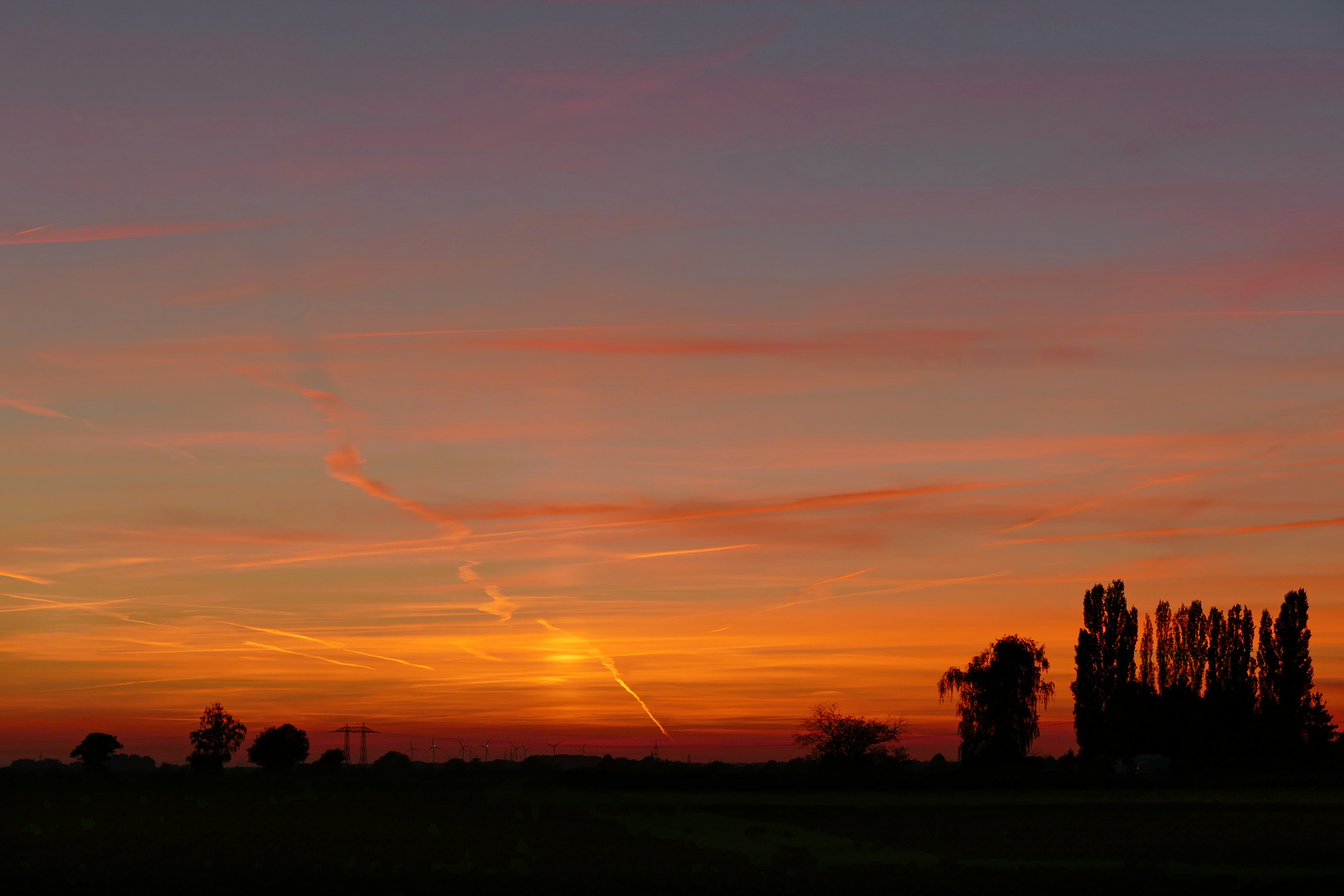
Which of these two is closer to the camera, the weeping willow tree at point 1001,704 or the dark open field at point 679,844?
the dark open field at point 679,844

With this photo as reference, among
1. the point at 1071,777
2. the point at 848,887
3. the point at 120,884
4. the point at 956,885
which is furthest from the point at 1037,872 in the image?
the point at 1071,777

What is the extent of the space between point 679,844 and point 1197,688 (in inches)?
3923

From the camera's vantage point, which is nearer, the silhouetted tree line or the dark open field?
the dark open field

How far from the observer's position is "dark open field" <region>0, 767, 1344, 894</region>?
44.5m

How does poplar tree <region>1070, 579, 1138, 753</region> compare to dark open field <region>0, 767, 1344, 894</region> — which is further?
Answer: poplar tree <region>1070, 579, 1138, 753</region>

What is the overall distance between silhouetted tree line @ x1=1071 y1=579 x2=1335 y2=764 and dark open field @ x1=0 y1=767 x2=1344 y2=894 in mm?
24288

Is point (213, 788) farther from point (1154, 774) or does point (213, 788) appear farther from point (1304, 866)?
point (1304, 866)

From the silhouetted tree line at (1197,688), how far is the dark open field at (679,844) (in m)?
24.3

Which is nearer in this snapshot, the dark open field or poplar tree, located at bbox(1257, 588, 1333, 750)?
the dark open field

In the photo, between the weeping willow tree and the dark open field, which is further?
the weeping willow tree

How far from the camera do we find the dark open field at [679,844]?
44500mm

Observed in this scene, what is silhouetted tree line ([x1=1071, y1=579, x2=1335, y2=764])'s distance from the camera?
427 feet

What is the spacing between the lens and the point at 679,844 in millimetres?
60188

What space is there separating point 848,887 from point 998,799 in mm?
68239
